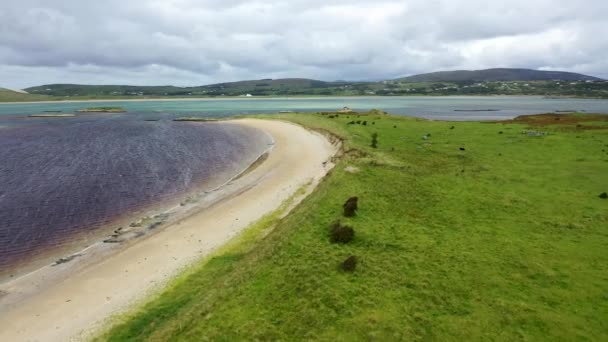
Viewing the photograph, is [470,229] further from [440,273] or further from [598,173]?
[598,173]

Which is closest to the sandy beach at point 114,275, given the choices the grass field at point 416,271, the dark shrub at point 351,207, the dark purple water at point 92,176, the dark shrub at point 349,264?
the grass field at point 416,271

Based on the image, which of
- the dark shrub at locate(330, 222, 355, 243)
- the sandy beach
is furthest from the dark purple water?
the dark shrub at locate(330, 222, 355, 243)

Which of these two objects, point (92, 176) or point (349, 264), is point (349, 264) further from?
point (92, 176)

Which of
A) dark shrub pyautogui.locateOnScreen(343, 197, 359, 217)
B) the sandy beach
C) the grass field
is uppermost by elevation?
dark shrub pyautogui.locateOnScreen(343, 197, 359, 217)

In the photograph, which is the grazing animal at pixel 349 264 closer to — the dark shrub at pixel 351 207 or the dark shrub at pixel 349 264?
the dark shrub at pixel 349 264

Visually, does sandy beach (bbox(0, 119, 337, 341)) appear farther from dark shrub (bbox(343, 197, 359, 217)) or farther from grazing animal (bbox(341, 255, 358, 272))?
grazing animal (bbox(341, 255, 358, 272))
